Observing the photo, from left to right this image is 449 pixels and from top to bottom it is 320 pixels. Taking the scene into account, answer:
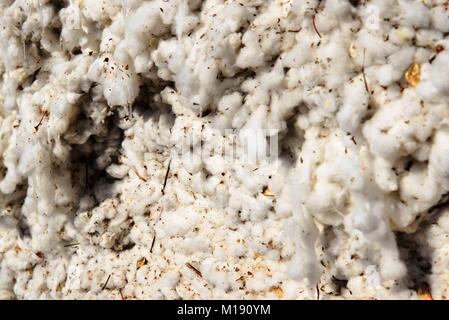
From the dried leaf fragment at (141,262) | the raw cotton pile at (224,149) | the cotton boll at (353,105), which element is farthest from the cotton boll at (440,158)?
the dried leaf fragment at (141,262)

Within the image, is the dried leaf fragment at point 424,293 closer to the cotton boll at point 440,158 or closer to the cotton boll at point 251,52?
the cotton boll at point 440,158

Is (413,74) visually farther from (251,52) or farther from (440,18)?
(251,52)

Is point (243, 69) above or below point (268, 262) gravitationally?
above

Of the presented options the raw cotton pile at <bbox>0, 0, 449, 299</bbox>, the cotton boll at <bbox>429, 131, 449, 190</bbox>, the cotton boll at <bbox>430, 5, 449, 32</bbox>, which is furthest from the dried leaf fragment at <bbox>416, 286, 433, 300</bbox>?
the cotton boll at <bbox>430, 5, 449, 32</bbox>

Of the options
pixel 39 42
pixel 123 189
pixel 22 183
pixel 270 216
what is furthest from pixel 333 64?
pixel 22 183

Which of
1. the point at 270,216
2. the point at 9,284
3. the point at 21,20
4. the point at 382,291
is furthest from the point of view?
the point at 9,284

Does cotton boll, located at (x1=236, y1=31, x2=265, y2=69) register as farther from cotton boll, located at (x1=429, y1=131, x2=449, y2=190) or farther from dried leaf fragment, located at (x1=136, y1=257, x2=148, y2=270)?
dried leaf fragment, located at (x1=136, y1=257, x2=148, y2=270)

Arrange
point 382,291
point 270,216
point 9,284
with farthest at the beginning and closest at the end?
1. point 9,284
2. point 270,216
3. point 382,291

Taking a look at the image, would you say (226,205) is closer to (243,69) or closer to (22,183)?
(243,69)
